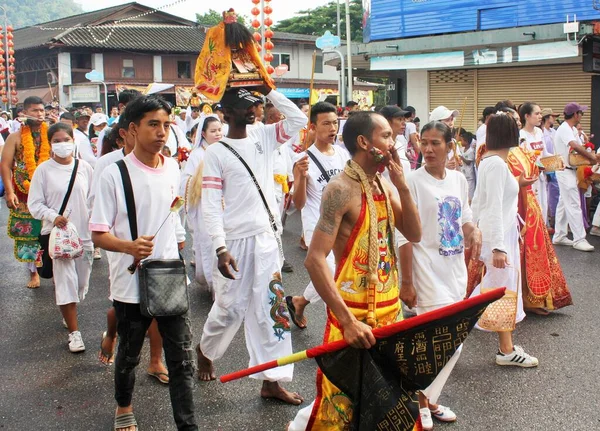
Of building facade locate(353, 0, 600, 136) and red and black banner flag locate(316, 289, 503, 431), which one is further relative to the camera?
building facade locate(353, 0, 600, 136)

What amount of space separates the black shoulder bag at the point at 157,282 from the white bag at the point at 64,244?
6.53 feet

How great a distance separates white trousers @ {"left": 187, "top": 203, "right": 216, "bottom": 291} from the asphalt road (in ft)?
1.28

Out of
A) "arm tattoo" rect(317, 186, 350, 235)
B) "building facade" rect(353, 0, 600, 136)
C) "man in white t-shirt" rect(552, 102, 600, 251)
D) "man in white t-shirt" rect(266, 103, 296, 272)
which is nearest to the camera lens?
"arm tattoo" rect(317, 186, 350, 235)

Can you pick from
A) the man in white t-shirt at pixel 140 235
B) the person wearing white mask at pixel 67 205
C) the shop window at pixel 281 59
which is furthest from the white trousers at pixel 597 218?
the shop window at pixel 281 59

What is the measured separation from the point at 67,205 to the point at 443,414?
12.1ft

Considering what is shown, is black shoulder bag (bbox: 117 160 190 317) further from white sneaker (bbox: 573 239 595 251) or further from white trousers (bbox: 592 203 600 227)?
white trousers (bbox: 592 203 600 227)

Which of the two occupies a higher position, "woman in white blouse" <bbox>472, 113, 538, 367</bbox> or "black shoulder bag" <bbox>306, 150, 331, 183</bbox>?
"black shoulder bag" <bbox>306, 150, 331, 183</bbox>

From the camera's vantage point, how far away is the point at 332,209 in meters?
3.29

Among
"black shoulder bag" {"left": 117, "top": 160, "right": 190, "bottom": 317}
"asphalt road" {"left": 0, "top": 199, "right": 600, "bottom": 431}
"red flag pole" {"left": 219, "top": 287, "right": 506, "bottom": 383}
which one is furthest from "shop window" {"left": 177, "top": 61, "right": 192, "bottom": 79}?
"red flag pole" {"left": 219, "top": 287, "right": 506, "bottom": 383}

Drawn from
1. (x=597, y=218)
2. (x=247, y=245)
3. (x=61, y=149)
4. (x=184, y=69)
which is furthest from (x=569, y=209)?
(x=184, y=69)

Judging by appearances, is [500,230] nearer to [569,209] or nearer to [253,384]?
[253,384]

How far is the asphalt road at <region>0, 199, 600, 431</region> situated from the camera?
14.3 feet

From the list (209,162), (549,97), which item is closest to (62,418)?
(209,162)

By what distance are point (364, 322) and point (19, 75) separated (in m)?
44.4
